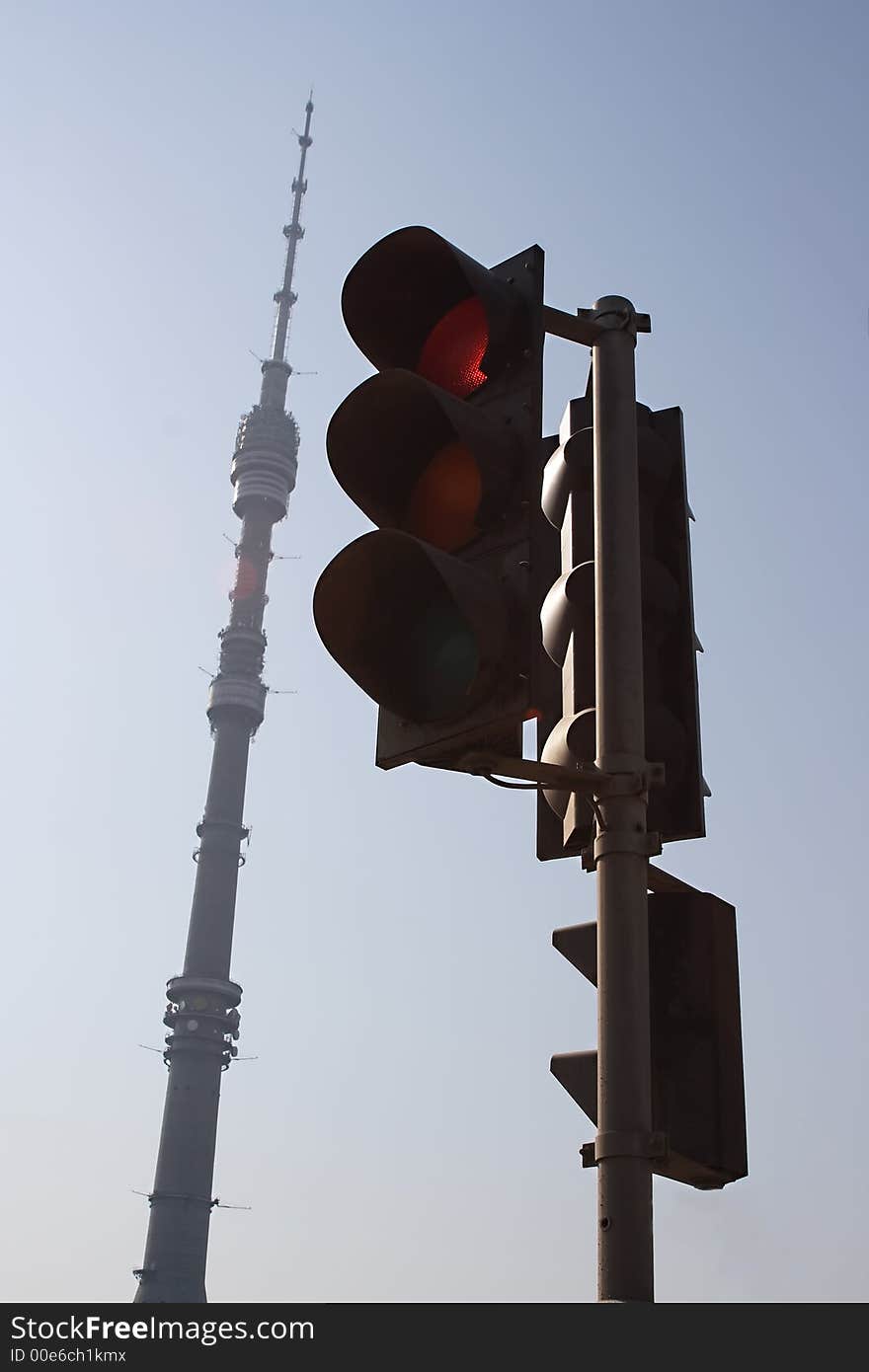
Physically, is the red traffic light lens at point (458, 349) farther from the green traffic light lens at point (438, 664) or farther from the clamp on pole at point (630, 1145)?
the clamp on pole at point (630, 1145)

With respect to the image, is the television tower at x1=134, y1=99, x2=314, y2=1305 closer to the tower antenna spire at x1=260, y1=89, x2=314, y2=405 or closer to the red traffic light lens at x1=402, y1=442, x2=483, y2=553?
the tower antenna spire at x1=260, y1=89, x2=314, y2=405

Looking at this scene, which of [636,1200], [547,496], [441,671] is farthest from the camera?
[547,496]

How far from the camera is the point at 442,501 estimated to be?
4527mm

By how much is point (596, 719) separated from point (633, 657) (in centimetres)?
22

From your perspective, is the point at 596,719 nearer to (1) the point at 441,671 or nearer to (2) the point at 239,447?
(1) the point at 441,671

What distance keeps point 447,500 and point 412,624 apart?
0.48 m

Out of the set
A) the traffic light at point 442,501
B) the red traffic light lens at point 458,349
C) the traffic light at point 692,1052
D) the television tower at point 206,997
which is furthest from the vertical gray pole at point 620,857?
the television tower at point 206,997

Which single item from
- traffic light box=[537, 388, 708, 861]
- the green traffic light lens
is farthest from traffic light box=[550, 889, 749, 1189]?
the green traffic light lens

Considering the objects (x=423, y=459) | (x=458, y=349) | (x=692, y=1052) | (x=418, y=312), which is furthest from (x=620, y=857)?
(x=418, y=312)

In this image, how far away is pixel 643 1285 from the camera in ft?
12.0

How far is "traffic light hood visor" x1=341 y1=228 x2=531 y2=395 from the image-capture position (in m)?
4.68

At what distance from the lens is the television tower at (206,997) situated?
9906cm
